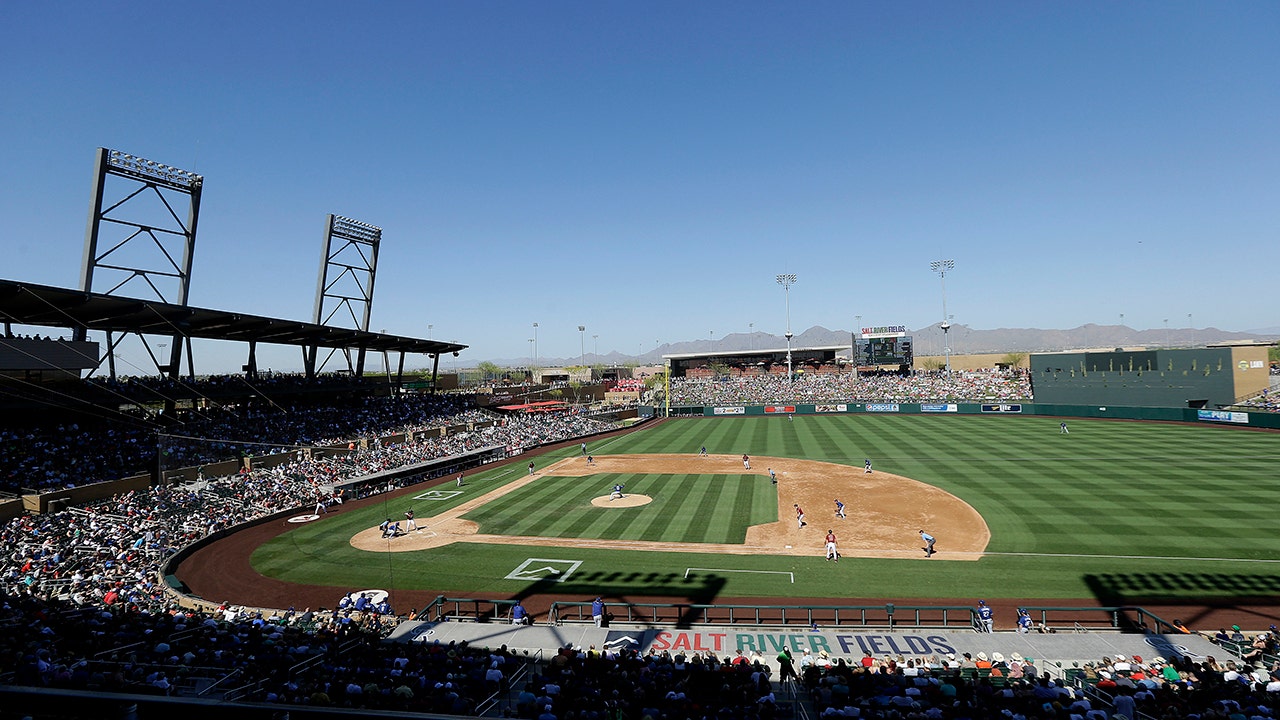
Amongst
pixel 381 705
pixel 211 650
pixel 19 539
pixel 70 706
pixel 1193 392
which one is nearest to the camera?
pixel 70 706

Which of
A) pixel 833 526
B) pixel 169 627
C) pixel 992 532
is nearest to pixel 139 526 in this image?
pixel 169 627

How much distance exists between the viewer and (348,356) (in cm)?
5709

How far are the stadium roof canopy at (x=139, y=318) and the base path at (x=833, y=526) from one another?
58.6ft

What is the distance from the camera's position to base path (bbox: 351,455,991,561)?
77.0 ft

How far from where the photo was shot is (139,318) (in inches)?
1318

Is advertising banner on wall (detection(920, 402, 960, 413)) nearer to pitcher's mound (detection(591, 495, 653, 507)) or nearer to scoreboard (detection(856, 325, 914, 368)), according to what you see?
scoreboard (detection(856, 325, 914, 368))

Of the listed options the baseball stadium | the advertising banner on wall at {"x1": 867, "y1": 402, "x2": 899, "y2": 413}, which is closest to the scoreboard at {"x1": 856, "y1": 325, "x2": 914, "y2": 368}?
the advertising banner on wall at {"x1": 867, "y1": 402, "x2": 899, "y2": 413}

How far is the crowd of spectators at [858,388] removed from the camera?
240 feet

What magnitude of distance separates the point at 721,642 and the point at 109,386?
4074cm

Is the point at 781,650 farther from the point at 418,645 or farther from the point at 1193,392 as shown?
the point at 1193,392

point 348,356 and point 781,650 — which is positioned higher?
point 348,356

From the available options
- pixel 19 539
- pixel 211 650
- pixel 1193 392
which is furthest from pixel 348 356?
pixel 1193 392

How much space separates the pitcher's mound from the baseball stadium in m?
0.25

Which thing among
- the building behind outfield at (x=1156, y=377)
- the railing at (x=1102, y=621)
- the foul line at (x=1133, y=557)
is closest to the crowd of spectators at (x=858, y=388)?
the building behind outfield at (x=1156, y=377)
